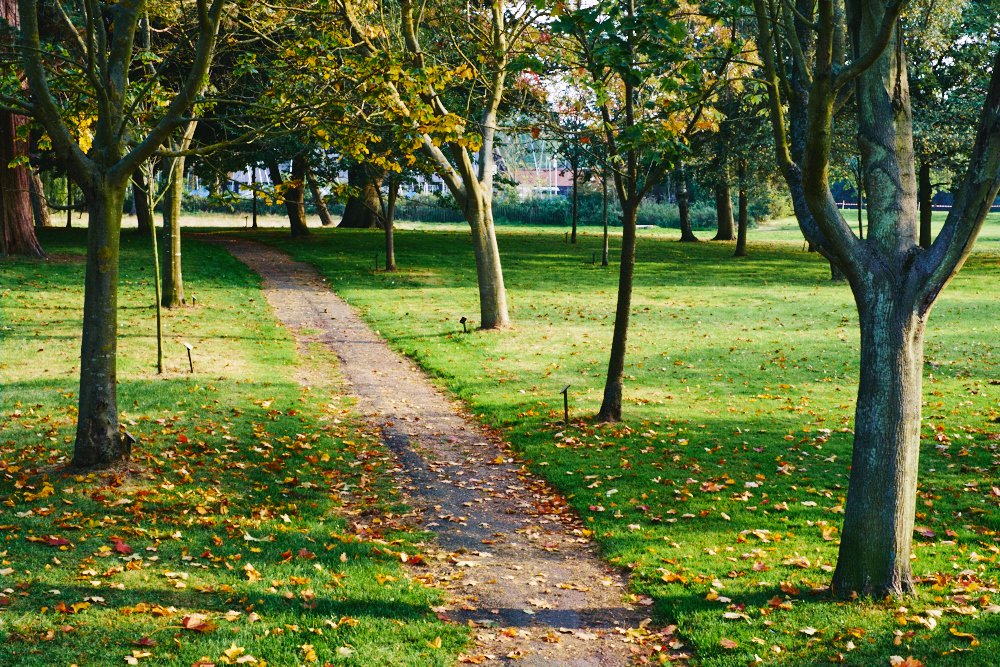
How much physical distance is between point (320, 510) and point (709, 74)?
7859 mm

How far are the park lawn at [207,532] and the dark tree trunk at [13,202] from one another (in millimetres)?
13149

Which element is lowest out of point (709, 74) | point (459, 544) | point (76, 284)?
point (459, 544)

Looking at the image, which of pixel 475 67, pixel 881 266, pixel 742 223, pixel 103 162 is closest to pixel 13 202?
pixel 475 67

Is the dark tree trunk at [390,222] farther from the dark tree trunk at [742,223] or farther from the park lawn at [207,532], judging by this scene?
the dark tree trunk at [742,223]

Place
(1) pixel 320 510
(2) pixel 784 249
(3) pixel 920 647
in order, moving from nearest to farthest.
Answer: (3) pixel 920 647, (1) pixel 320 510, (2) pixel 784 249

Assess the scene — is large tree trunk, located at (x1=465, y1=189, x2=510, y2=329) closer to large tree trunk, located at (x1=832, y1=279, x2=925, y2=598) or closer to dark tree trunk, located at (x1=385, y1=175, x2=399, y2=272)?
dark tree trunk, located at (x1=385, y1=175, x2=399, y2=272)

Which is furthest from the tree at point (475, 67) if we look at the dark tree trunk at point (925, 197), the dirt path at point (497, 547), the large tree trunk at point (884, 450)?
the dark tree trunk at point (925, 197)

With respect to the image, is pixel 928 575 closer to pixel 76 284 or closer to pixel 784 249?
pixel 76 284

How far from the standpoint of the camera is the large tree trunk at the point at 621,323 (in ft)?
40.4

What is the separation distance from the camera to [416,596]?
23.2ft

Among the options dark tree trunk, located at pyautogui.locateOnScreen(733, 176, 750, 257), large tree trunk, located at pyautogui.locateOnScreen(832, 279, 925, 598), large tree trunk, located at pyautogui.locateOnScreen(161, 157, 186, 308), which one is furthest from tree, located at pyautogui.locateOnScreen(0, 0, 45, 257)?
dark tree trunk, located at pyautogui.locateOnScreen(733, 176, 750, 257)

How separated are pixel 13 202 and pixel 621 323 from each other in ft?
75.4

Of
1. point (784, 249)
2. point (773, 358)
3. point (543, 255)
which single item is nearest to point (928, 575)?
point (773, 358)

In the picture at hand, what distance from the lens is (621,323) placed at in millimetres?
12766
